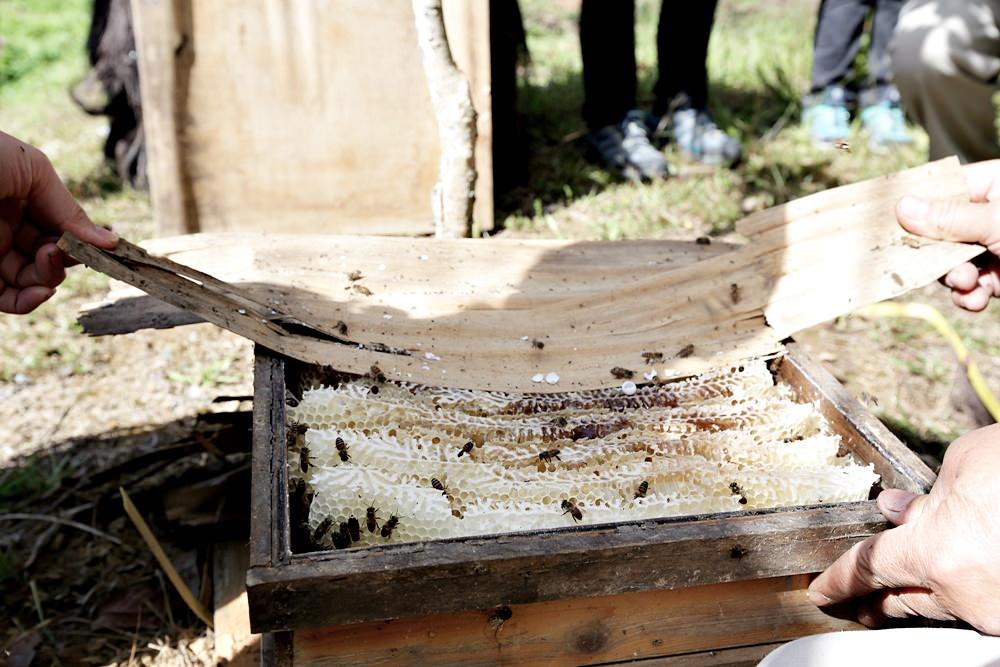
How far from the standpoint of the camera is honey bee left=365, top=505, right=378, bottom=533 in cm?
168

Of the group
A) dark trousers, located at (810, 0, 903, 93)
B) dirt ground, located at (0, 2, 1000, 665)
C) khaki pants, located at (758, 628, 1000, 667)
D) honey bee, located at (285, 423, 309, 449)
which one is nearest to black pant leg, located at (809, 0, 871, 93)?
dark trousers, located at (810, 0, 903, 93)

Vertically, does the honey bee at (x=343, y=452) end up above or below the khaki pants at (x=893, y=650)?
above

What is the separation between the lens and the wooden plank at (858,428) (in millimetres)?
1768

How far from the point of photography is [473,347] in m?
2.28

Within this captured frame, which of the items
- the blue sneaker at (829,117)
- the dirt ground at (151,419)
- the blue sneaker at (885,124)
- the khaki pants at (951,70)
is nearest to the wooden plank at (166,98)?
the dirt ground at (151,419)

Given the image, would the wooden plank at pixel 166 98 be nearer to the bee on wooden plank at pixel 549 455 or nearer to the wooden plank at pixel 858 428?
the bee on wooden plank at pixel 549 455

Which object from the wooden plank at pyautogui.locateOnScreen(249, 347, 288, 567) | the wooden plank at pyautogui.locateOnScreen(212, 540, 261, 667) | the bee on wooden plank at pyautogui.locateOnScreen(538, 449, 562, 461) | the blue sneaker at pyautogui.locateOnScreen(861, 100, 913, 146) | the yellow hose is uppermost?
the blue sneaker at pyautogui.locateOnScreen(861, 100, 913, 146)

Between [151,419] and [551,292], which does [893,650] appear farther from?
[151,419]

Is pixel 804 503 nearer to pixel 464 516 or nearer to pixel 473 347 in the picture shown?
pixel 464 516

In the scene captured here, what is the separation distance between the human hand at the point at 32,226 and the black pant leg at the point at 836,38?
5277mm

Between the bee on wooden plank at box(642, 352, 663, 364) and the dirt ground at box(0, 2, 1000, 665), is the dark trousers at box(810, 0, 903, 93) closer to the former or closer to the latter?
the dirt ground at box(0, 2, 1000, 665)

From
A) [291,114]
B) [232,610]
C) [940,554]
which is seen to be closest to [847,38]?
[291,114]

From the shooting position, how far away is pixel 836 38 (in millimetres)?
5809

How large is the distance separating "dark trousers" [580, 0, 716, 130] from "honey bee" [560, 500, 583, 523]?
13.2 ft
